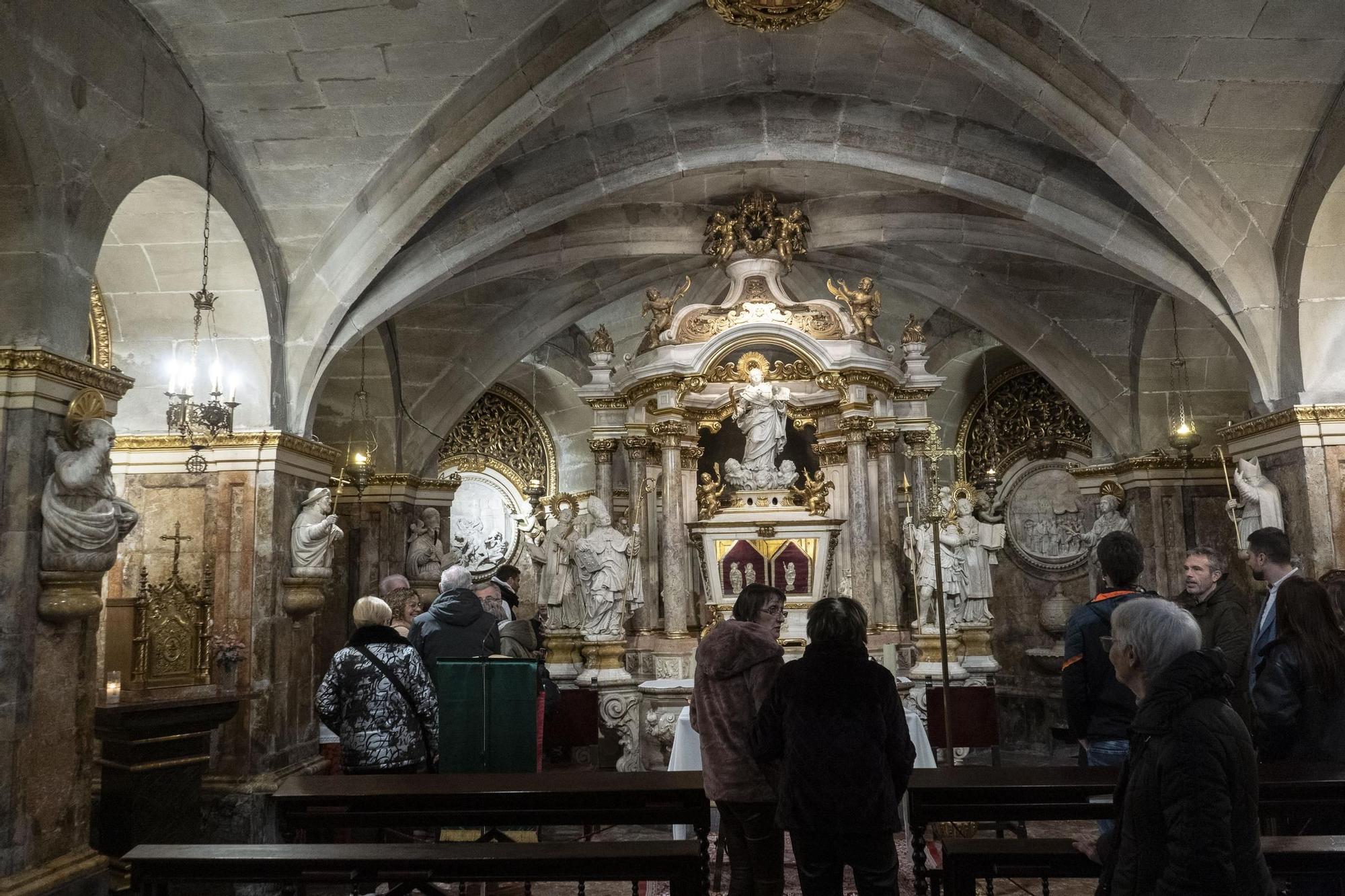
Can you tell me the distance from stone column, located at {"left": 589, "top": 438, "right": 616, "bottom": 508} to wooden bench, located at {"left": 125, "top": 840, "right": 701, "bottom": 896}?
749 centimetres

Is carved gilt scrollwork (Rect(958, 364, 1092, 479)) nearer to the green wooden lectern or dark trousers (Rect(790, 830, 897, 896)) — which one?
the green wooden lectern

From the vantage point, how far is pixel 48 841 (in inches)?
179

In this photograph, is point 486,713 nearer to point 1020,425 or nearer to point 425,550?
point 425,550

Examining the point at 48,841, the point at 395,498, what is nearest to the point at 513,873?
the point at 48,841

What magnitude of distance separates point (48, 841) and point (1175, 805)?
451cm

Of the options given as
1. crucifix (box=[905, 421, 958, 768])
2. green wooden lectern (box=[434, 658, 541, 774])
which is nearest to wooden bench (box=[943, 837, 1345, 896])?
crucifix (box=[905, 421, 958, 768])

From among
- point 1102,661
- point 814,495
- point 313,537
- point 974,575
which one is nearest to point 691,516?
point 814,495

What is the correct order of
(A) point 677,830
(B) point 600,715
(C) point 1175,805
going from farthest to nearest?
(B) point 600,715, (A) point 677,830, (C) point 1175,805

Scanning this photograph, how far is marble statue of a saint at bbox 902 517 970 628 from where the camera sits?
947cm

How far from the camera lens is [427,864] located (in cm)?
304

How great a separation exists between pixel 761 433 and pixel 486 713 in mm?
5327

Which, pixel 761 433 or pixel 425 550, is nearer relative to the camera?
pixel 761 433

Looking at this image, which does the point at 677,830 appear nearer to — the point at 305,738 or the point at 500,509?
the point at 305,738

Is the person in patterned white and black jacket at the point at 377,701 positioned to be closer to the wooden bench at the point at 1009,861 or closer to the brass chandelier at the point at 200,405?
the brass chandelier at the point at 200,405
